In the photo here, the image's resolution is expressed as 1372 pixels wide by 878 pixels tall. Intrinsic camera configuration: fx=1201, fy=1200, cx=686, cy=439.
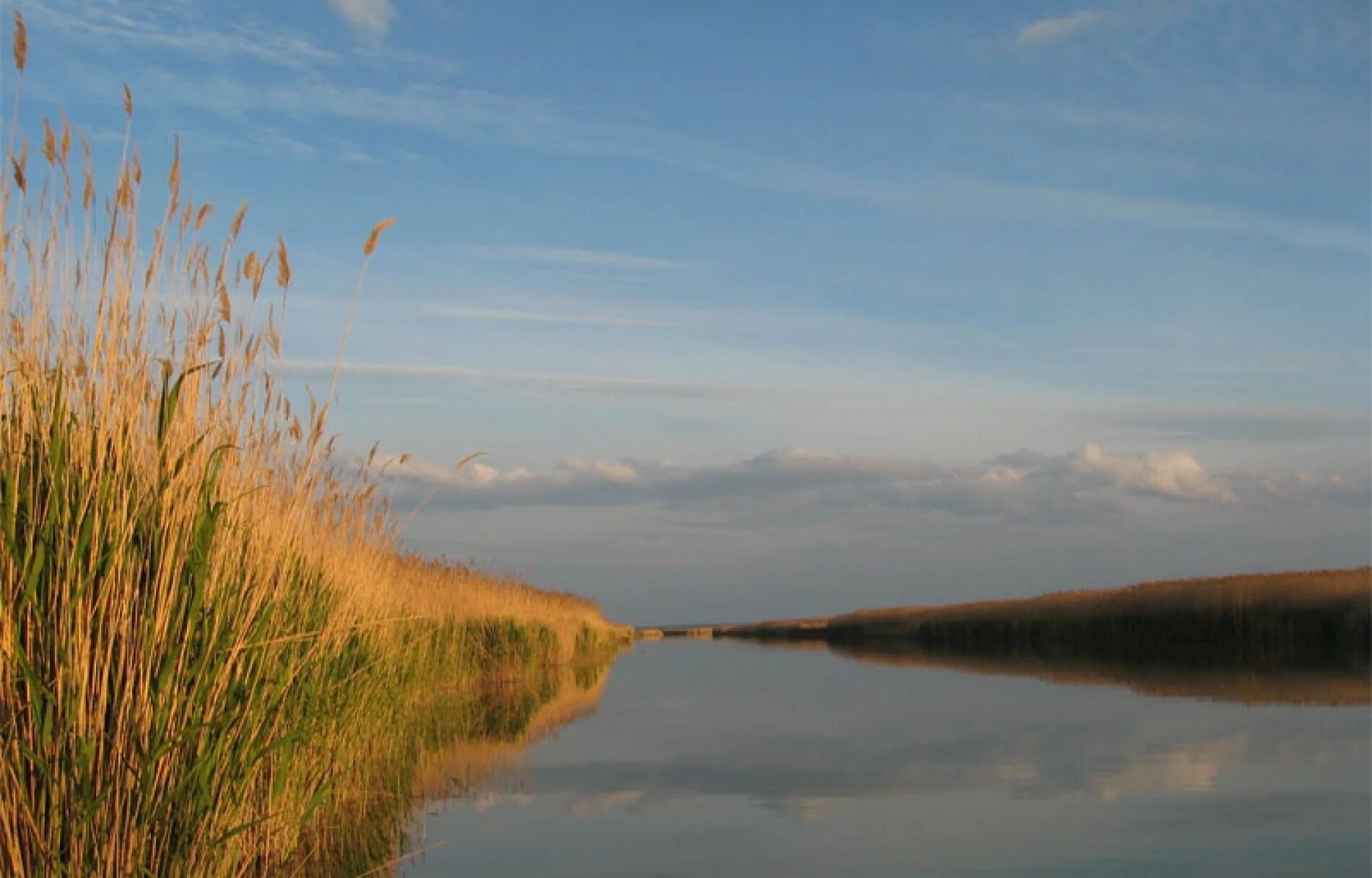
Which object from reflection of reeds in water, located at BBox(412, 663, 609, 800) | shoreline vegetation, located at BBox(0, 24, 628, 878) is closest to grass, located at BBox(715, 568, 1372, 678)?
reflection of reeds in water, located at BBox(412, 663, 609, 800)

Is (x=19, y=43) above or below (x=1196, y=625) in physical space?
above

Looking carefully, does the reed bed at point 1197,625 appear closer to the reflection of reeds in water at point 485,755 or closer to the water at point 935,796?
the water at point 935,796

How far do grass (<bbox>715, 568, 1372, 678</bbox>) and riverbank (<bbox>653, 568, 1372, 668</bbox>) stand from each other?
2 cm

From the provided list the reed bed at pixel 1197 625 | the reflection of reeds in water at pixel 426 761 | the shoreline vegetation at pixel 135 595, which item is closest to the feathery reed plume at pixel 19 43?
the shoreline vegetation at pixel 135 595

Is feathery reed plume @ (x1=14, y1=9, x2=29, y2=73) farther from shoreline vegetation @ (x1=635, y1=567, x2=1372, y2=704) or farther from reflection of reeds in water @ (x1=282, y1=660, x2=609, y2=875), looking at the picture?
shoreline vegetation @ (x1=635, y1=567, x2=1372, y2=704)

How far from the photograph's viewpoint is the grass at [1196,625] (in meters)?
15.7

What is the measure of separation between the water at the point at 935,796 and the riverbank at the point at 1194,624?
6787 millimetres

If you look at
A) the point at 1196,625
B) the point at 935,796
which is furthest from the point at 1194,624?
the point at 935,796

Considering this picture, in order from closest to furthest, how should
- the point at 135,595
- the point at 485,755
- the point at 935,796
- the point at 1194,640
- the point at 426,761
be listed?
the point at 135,595, the point at 935,796, the point at 426,761, the point at 485,755, the point at 1194,640

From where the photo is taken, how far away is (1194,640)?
1803 centimetres

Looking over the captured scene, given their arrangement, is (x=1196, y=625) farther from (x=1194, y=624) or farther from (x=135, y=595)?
(x=135, y=595)

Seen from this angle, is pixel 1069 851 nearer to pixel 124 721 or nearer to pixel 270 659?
pixel 270 659

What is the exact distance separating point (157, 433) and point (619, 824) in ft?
9.08

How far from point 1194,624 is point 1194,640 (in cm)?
24
